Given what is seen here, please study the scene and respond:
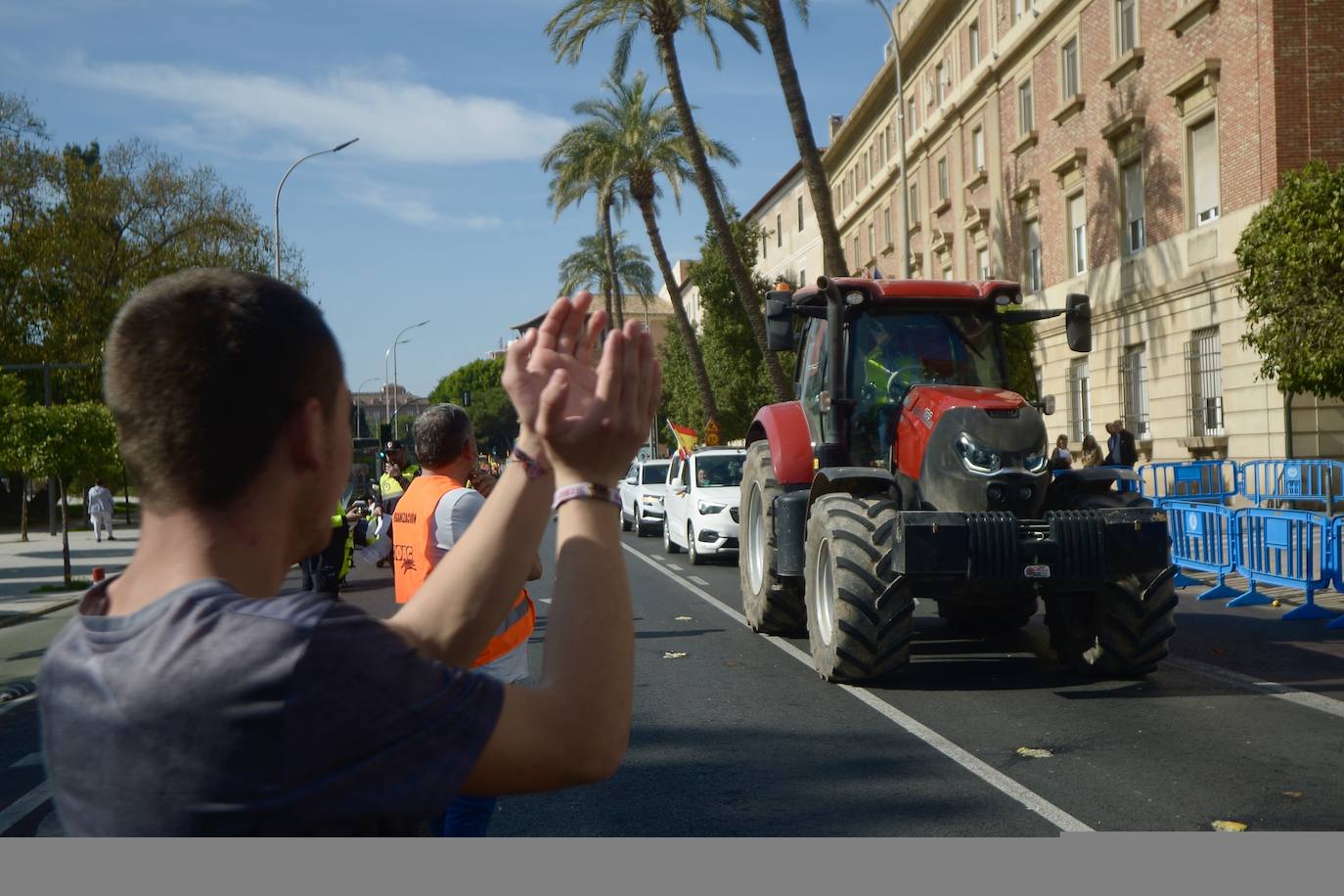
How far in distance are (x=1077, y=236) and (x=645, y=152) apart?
15.4m

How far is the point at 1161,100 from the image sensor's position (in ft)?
81.5

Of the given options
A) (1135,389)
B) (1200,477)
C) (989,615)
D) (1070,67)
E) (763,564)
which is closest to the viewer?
(763,564)

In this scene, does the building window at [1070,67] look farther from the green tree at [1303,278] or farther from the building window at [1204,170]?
the green tree at [1303,278]

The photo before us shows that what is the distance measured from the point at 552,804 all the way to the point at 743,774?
3.38 ft

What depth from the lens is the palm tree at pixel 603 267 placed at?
58781 millimetres

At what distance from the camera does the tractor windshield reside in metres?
10.0

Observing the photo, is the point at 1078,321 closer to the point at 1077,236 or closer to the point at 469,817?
the point at 469,817

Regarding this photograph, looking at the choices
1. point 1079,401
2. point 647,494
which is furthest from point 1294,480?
point 647,494

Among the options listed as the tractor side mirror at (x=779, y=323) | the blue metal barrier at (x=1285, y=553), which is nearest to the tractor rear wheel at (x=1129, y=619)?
the tractor side mirror at (x=779, y=323)

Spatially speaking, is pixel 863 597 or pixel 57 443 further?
pixel 57 443

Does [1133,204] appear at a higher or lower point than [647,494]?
higher

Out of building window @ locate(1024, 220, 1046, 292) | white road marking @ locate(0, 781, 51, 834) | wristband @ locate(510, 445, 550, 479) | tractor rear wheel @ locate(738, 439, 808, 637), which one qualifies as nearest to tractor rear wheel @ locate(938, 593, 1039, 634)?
tractor rear wheel @ locate(738, 439, 808, 637)

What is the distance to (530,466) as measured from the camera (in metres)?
1.77

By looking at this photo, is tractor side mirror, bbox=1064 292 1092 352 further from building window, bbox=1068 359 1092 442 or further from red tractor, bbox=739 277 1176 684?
building window, bbox=1068 359 1092 442
